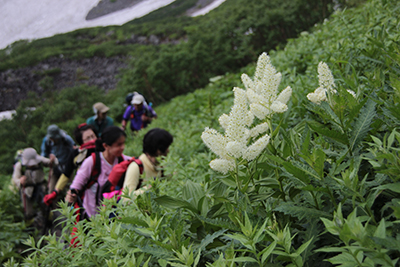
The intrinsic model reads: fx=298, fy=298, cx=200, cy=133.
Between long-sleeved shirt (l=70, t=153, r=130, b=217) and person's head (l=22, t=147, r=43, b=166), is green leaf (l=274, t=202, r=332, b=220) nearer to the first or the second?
long-sleeved shirt (l=70, t=153, r=130, b=217)

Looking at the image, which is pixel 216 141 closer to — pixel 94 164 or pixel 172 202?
pixel 172 202

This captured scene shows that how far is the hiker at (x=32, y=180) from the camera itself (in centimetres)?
504

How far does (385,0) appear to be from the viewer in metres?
3.18

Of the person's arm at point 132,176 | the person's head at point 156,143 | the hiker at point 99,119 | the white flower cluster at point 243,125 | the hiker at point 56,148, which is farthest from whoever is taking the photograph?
the hiker at point 99,119

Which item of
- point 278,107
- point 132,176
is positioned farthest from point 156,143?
point 278,107

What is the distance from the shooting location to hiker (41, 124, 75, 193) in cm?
514

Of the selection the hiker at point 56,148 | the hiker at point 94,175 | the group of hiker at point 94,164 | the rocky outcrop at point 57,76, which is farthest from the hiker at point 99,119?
the rocky outcrop at point 57,76

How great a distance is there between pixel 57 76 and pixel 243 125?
15.8 m

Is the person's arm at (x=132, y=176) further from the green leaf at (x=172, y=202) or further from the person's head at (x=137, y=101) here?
the person's head at (x=137, y=101)

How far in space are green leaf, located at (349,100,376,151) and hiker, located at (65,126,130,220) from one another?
265 cm

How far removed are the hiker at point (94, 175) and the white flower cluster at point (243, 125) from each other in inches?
89.7

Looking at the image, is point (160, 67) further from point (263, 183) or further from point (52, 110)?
point (263, 183)

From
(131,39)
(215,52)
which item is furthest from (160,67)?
(131,39)

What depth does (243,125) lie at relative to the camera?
1.06 meters
